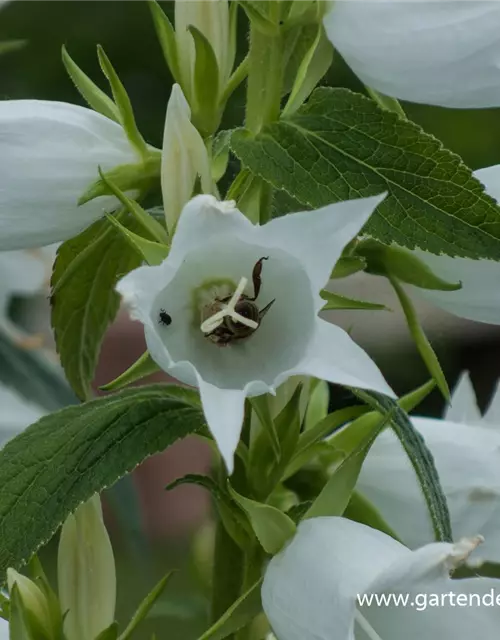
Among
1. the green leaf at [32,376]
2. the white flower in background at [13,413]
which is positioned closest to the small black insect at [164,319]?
the white flower in background at [13,413]

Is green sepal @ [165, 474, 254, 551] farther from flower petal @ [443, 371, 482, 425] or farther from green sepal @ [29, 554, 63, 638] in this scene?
flower petal @ [443, 371, 482, 425]

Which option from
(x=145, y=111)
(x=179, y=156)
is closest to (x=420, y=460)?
(x=179, y=156)

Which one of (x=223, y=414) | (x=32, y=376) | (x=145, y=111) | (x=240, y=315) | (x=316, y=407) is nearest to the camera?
(x=223, y=414)

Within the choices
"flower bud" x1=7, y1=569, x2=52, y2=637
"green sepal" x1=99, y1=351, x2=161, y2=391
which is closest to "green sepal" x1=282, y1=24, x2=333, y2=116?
"green sepal" x1=99, y1=351, x2=161, y2=391

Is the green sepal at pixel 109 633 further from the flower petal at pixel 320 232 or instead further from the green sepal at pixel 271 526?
the flower petal at pixel 320 232

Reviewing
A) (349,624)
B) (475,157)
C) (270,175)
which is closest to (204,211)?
(270,175)

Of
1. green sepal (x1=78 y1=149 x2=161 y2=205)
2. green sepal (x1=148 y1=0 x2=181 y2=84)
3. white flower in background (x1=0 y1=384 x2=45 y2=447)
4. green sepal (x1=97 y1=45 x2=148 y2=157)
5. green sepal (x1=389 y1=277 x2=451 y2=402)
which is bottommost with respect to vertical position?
white flower in background (x1=0 y1=384 x2=45 y2=447)

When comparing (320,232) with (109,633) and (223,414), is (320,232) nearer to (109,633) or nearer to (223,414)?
(223,414)
